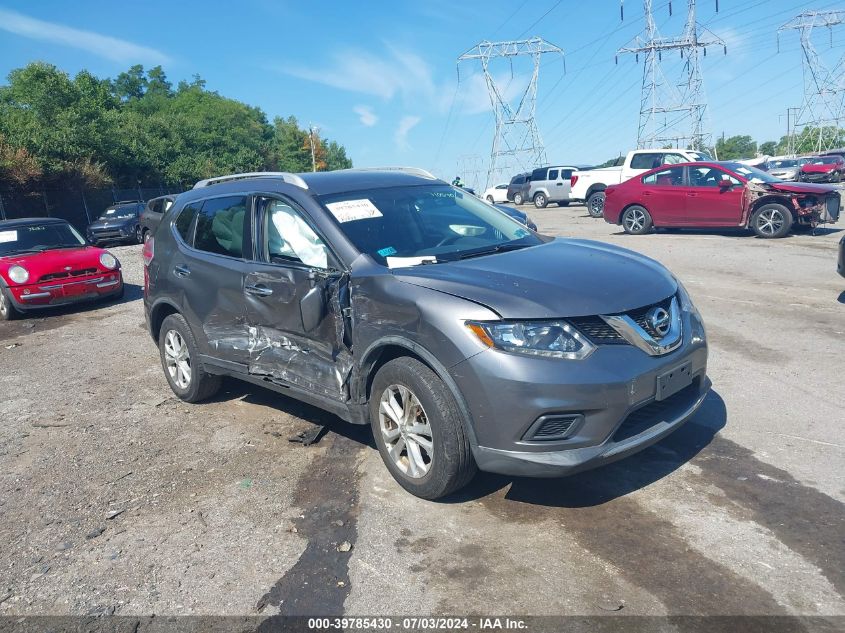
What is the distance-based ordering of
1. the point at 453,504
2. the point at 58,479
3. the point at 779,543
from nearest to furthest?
the point at 779,543
the point at 453,504
the point at 58,479

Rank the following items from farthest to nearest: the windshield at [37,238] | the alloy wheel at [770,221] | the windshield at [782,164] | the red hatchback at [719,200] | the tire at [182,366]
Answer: the windshield at [782,164] < the alloy wheel at [770,221] < the red hatchback at [719,200] < the windshield at [37,238] < the tire at [182,366]

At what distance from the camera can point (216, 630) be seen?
2893 mm

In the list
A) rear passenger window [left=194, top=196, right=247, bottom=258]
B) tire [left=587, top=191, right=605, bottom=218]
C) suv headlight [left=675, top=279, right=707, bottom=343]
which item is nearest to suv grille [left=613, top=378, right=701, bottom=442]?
suv headlight [left=675, top=279, right=707, bottom=343]

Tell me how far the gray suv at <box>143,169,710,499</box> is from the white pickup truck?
15660 millimetres

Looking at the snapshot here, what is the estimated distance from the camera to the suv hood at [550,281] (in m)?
3.43

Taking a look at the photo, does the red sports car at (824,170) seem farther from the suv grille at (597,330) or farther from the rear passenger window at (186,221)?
the suv grille at (597,330)

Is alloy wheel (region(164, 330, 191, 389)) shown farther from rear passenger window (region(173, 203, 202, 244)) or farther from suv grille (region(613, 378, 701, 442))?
suv grille (region(613, 378, 701, 442))

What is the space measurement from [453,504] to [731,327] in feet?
15.4

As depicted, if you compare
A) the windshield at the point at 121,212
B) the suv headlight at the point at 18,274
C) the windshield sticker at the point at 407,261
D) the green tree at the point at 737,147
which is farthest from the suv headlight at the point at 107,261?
the green tree at the point at 737,147

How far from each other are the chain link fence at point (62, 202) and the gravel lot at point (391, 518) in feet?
86.7

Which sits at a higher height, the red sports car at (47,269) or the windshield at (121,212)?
the windshield at (121,212)

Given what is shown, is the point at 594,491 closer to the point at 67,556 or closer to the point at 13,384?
the point at 67,556

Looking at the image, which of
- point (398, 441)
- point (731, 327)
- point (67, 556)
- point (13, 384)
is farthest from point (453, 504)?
point (13, 384)

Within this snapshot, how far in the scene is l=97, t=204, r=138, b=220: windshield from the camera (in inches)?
1001
